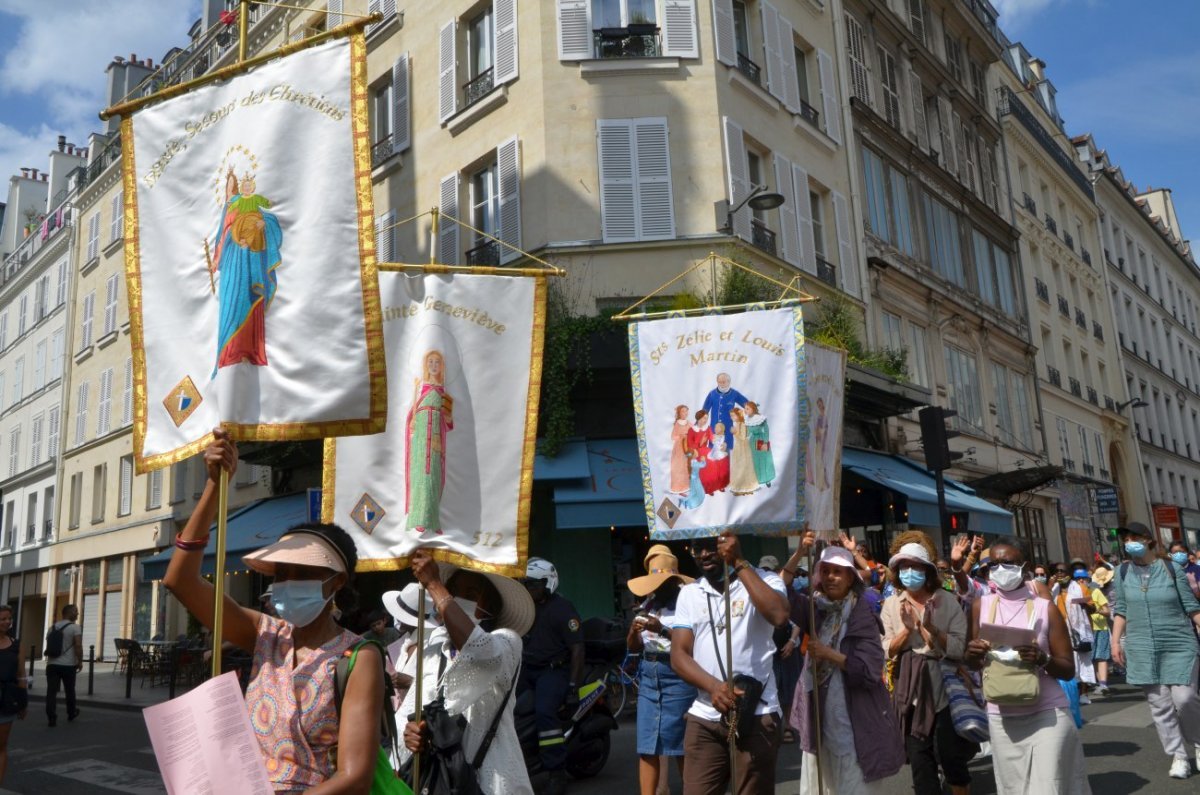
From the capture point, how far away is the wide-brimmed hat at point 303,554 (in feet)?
9.12

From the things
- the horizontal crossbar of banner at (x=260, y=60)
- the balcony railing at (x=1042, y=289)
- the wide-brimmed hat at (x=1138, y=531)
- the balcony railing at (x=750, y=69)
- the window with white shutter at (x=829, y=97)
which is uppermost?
the window with white shutter at (x=829, y=97)

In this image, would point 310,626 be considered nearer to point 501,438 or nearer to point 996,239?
point 501,438

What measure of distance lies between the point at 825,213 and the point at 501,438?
14.8 m

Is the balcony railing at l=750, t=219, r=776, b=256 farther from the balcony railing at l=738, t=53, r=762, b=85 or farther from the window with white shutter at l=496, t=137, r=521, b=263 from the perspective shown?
the window with white shutter at l=496, t=137, r=521, b=263

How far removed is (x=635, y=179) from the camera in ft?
50.3

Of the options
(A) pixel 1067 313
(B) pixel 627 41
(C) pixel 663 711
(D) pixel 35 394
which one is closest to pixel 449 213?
(B) pixel 627 41

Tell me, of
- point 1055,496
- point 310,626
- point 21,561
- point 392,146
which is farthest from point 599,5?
point 21,561

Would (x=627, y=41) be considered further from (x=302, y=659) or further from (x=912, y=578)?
(x=302, y=659)

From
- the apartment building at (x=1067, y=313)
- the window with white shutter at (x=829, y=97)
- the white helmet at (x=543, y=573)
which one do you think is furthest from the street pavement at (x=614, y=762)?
the apartment building at (x=1067, y=313)

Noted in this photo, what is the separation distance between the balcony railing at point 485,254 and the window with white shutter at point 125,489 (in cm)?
1467

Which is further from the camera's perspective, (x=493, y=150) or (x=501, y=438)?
(x=493, y=150)

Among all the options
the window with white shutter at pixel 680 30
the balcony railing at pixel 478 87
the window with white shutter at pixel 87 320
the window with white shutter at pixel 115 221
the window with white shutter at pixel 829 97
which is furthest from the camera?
the window with white shutter at pixel 87 320

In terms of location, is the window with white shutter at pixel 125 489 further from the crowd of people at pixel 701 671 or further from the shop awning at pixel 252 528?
the crowd of people at pixel 701 671

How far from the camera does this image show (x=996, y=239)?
85.9ft
